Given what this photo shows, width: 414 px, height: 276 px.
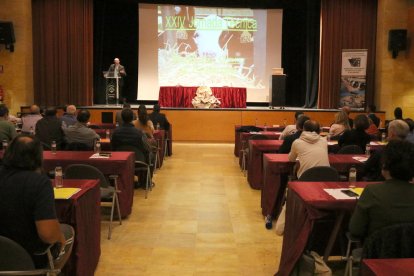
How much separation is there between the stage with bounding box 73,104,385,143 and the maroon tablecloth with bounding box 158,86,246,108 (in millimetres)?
1009

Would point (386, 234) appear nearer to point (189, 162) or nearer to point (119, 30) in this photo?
point (189, 162)

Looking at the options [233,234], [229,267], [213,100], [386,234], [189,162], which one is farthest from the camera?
[213,100]

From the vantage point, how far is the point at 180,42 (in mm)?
15406

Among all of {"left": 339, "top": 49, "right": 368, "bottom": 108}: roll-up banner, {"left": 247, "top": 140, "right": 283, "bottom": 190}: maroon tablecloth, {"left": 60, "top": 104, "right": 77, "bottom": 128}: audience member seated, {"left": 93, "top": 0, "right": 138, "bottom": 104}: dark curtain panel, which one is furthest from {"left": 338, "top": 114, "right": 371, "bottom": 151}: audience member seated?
{"left": 93, "top": 0, "right": 138, "bottom": 104}: dark curtain panel

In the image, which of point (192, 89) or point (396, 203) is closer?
point (396, 203)

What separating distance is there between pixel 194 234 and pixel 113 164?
1.14 metres

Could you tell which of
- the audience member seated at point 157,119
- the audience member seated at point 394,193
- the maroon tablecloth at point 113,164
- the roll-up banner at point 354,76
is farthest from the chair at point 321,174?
the roll-up banner at point 354,76

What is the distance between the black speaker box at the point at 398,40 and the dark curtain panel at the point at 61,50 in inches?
325

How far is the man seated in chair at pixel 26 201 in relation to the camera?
2.83m

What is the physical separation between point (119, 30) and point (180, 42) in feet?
6.72

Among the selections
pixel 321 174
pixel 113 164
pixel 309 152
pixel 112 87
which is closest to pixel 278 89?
pixel 112 87

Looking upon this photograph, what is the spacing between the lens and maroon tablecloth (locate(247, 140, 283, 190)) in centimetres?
726

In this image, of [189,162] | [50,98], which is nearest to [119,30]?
[50,98]

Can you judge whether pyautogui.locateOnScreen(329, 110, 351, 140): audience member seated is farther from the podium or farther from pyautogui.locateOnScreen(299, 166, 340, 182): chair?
the podium
